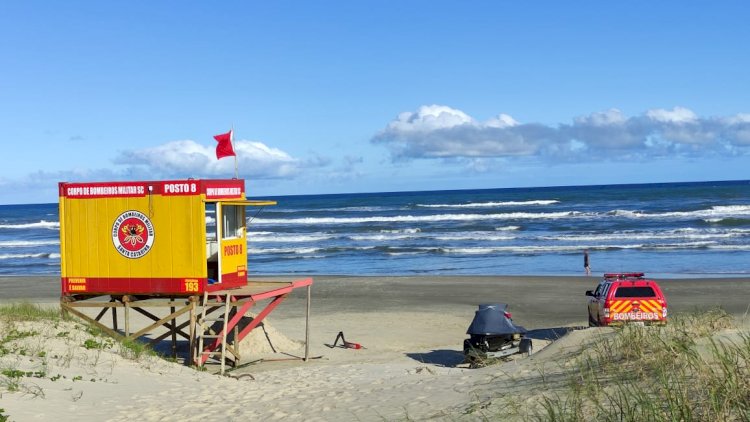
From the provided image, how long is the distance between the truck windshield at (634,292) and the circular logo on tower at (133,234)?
34.2 ft

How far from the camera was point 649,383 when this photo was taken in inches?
355

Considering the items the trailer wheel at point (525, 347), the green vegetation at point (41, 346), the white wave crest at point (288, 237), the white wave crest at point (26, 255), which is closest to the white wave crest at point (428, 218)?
the white wave crest at point (288, 237)

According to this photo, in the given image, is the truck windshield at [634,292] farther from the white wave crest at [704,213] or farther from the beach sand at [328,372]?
the white wave crest at [704,213]

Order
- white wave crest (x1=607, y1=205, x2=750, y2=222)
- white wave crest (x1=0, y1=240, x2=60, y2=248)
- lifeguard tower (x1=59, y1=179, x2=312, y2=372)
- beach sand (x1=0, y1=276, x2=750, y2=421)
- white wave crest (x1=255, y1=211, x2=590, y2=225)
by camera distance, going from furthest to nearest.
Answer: white wave crest (x1=255, y1=211, x2=590, y2=225), white wave crest (x1=607, y1=205, x2=750, y2=222), white wave crest (x1=0, y1=240, x2=60, y2=248), lifeguard tower (x1=59, y1=179, x2=312, y2=372), beach sand (x1=0, y1=276, x2=750, y2=421)

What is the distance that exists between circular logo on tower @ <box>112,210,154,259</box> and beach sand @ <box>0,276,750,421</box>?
197 centimetres

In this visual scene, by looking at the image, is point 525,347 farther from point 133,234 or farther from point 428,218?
point 428,218

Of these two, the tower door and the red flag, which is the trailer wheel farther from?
the red flag

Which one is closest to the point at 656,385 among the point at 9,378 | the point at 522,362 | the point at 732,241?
the point at 522,362

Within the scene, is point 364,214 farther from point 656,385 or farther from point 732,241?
point 656,385

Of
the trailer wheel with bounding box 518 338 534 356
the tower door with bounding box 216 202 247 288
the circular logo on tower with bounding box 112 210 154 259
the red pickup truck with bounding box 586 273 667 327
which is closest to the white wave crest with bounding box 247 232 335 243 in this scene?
the tower door with bounding box 216 202 247 288

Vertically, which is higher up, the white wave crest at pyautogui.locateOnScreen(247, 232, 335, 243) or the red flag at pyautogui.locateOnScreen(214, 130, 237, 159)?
the red flag at pyautogui.locateOnScreen(214, 130, 237, 159)

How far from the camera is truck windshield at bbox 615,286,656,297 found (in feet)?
60.4

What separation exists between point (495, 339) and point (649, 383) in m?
8.50

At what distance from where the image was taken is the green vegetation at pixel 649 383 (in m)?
7.42
